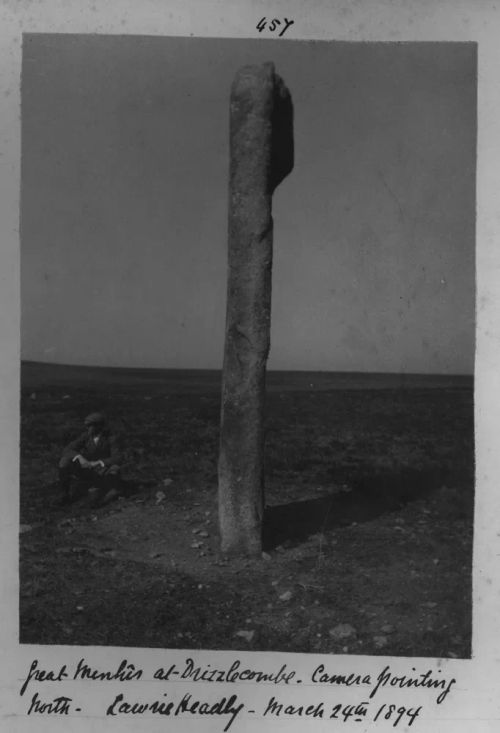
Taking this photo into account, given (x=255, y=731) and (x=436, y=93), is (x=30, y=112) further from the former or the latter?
(x=255, y=731)

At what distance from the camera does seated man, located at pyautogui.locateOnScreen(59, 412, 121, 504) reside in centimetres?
447

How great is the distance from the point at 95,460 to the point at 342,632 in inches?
70.7

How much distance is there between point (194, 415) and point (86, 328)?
139cm

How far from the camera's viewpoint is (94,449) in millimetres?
4559

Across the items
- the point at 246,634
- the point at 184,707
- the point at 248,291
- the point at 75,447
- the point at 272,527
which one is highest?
the point at 248,291

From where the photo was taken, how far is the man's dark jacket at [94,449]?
14.7 feet

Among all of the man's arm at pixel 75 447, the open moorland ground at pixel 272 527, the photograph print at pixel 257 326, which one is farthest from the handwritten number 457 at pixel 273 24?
the man's arm at pixel 75 447

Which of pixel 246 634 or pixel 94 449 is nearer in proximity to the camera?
pixel 246 634

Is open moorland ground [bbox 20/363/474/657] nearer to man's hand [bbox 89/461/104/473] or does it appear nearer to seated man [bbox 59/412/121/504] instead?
seated man [bbox 59/412/121/504]

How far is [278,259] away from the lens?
4.41 meters
